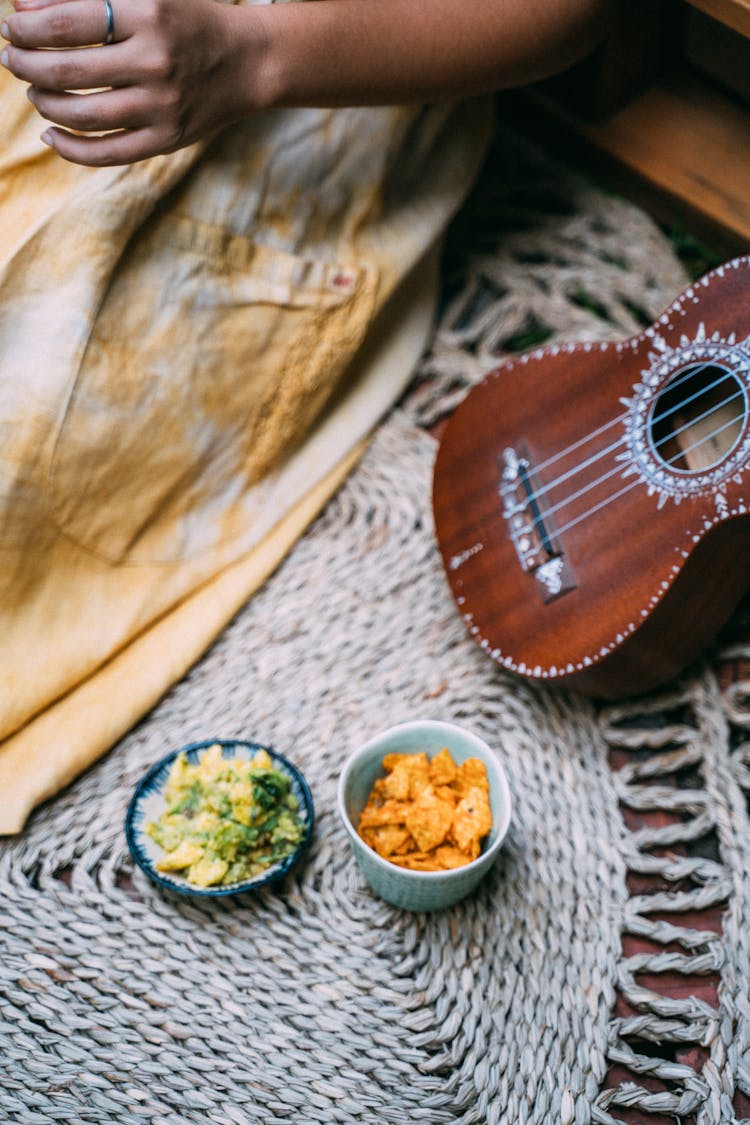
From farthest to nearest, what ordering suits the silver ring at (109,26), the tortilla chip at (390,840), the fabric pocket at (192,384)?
1. the fabric pocket at (192,384)
2. the tortilla chip at (390,840)
3. the silver ring at (109,26)

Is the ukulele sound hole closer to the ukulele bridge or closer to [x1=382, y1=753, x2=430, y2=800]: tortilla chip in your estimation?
the ukulele bridge

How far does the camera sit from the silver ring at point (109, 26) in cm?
84

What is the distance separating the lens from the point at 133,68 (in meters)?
0.85

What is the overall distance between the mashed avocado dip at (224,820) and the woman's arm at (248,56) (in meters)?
0.54

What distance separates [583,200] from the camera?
55.2 inches

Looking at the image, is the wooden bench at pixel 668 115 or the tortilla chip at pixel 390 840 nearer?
the tortilla chip at pixel 390 840

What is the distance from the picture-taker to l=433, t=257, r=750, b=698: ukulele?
3.07ft

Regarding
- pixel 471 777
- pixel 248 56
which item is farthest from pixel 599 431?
pixel 248 56

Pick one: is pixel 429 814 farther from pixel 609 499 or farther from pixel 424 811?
pixel 609 499

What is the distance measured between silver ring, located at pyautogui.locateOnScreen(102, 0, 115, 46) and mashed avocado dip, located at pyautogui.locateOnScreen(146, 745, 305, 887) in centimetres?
61

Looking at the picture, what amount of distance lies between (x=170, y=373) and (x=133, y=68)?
1.04ft

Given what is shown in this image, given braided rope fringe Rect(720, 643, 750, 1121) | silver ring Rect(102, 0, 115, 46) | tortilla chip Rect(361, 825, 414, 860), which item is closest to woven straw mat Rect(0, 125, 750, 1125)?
braided rope fringe Rect(720, 643, 750, 1121)

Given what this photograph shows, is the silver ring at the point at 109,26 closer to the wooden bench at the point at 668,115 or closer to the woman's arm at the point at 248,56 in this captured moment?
the woman's arm at the point at 248,56

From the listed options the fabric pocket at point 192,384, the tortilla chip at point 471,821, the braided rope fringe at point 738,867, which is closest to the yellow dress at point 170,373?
the fabric pocket at point 192,384
